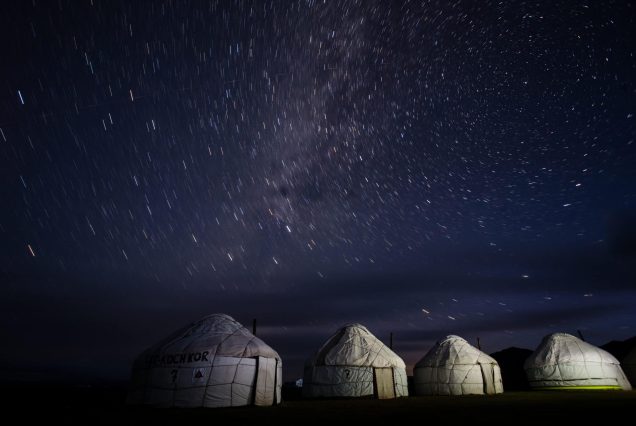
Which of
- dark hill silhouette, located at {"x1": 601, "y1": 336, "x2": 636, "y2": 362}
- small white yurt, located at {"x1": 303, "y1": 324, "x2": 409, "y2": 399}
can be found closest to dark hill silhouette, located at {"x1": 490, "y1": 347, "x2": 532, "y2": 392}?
dark hill silhouette, located at {"x1": 601, "y1": 336, "x2": 636, "y2": 362}

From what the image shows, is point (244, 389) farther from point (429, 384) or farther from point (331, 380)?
point (429, 384)

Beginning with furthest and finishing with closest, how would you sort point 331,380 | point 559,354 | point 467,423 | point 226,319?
1. point 559,354
2. point 331,380
3. point 226,319
4. point 467,423

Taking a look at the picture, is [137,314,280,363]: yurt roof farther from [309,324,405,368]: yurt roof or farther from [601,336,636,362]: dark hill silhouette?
[601,336,636,362]: dark hill silhouette

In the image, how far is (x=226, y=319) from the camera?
1366cm

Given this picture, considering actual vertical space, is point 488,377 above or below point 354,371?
above

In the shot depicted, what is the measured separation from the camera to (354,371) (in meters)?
16.1

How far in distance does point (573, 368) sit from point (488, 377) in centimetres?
567

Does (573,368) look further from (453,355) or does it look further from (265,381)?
(265,381)

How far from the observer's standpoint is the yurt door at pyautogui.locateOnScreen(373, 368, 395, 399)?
16.0m

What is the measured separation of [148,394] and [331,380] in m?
7.58

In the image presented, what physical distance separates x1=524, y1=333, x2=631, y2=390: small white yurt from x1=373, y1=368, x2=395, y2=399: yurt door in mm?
11267

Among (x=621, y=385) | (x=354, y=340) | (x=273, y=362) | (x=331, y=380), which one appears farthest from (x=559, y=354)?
(x=273, y=362)

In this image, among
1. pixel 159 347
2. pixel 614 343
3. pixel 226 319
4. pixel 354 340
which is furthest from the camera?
pixel 614 343

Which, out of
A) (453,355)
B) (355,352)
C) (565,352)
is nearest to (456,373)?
(453,355)
